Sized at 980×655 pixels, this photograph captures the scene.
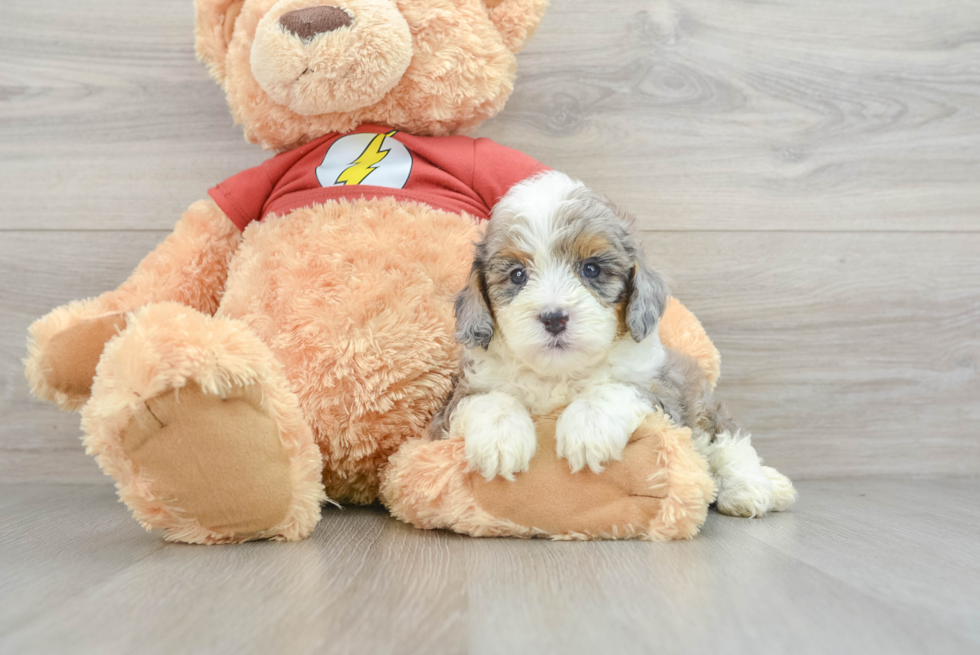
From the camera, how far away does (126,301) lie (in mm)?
1725

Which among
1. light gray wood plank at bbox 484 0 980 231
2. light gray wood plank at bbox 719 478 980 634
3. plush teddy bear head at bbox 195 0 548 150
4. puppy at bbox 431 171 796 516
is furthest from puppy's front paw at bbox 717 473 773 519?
plush teddy bear head at bbox 195 0 548 150

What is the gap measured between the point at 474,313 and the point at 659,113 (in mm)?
1116

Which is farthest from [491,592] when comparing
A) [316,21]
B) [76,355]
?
[316,21]

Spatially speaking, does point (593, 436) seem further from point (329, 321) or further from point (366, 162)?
point (366, 162)

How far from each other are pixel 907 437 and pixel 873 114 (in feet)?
3.26

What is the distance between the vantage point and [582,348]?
137 cm

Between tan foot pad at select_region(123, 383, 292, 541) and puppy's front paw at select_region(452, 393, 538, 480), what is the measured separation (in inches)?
13.7

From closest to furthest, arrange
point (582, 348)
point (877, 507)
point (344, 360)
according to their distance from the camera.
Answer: point (582, 348) → point (344, 360) → point (877, 507)

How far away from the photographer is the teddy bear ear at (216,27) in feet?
6.04

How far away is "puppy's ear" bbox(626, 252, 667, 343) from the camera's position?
1.42m

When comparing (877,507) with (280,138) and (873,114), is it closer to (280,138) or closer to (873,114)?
(873,114)

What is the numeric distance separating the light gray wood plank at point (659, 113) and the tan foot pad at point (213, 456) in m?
1.12

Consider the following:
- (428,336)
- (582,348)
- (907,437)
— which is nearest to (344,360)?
(428,336)

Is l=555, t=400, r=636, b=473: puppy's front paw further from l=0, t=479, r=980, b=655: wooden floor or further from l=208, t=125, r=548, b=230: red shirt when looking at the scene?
l=208, t=125, r=548, b=230: red shirt
